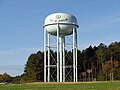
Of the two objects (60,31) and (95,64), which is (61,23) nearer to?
(60,31)

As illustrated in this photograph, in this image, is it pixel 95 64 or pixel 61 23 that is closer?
pixel 61 23

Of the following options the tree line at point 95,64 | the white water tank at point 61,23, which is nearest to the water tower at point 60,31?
the white water tank at point 61,23

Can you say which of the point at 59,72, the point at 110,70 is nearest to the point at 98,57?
the point at 110,70

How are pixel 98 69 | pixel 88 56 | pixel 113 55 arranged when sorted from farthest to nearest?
pixel 88 56
pixel 98 69
pixel 113 55

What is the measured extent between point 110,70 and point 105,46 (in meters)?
19.0

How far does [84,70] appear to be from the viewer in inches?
4181

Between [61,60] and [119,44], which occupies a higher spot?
[119,44]

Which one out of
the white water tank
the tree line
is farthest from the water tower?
the tree line

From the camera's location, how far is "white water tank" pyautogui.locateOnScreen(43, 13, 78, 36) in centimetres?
5403

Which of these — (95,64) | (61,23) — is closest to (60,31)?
(61,23)

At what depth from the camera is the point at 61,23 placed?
53.9 metres

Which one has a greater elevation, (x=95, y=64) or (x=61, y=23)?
(x=61, y=23)

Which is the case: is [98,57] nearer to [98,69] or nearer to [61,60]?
[98,69]

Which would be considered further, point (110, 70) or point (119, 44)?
point (119, 44)
